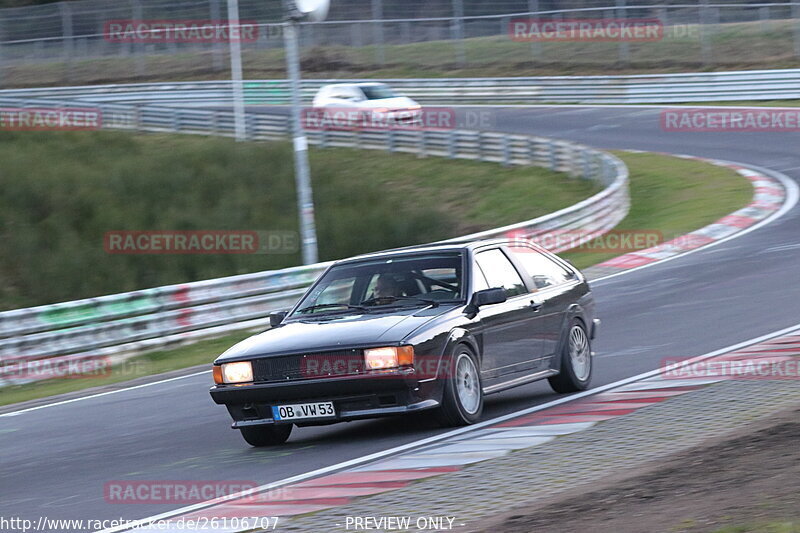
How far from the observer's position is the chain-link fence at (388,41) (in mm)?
45438

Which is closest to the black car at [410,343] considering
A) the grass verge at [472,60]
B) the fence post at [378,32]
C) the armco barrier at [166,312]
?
the armco barrier at [166,312]

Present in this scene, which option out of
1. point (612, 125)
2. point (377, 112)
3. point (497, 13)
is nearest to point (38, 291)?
point (377, 112)

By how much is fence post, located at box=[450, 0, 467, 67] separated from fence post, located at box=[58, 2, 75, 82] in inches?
667

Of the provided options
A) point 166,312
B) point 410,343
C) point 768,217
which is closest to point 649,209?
point 768,217

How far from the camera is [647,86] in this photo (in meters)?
43.6

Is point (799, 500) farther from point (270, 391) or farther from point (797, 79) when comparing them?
point (797, 79)

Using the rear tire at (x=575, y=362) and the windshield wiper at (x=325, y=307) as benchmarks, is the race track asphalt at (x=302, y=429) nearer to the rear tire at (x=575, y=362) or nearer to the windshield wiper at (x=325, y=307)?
the rear tire at (x=575, y=362)

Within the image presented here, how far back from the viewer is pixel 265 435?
9.24 metres

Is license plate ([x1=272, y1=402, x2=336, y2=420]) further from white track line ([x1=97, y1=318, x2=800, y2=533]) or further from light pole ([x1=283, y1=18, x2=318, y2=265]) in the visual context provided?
light pole ([x1=283, y1=18, x2=318, y2=265])

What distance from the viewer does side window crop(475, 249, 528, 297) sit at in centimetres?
995

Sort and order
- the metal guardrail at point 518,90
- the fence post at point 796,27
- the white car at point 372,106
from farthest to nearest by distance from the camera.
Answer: the fence post at point 796,27
the metal guardrail at point 518,90
the white car at point 372,106

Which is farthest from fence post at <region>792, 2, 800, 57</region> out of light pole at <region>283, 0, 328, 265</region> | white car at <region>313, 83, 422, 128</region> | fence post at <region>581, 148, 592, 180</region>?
light pole at <region>283, 0, 328, 265</region>

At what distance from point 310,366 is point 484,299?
1473 mm

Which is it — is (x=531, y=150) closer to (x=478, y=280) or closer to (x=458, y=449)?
(x=478, y=280)
